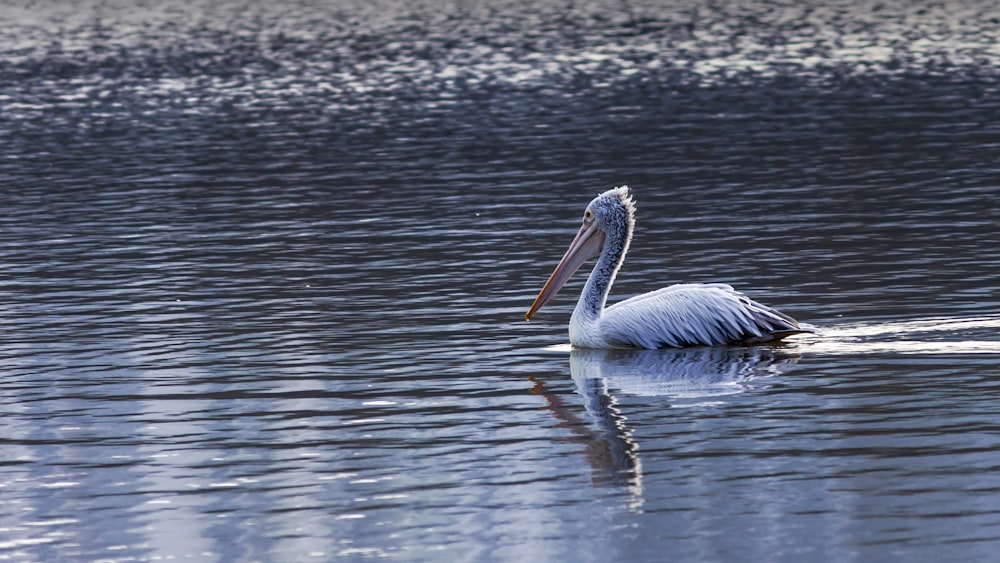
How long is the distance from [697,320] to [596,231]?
148 cm

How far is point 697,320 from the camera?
40.0ft

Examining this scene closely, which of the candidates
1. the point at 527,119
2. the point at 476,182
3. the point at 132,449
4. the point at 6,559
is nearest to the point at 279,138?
the point at 527,119

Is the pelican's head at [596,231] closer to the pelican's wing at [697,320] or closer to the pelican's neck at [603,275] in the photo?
the pelican's neck at [603,275]

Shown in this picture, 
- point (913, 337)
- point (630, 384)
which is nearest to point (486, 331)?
point (630, 384)

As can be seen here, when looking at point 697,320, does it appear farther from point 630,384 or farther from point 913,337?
point 913,337

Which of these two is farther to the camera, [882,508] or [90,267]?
[90,267]

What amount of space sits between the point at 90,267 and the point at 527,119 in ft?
45.5

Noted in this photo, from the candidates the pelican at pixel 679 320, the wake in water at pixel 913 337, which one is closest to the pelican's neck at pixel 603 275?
the pelican at pixel 679 320

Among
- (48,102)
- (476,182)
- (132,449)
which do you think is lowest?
(48,102)

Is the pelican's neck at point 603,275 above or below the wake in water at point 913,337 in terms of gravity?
above

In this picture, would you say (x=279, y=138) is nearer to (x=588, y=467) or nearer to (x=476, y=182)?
(x=476, y=182)

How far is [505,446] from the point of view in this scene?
9.71 meters

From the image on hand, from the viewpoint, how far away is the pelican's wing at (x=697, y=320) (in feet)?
39.9

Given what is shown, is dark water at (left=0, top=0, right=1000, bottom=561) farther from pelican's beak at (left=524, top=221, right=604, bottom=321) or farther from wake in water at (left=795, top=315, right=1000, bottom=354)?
pelican's beak at (left=524, top=221, right=604, bottom=321)
